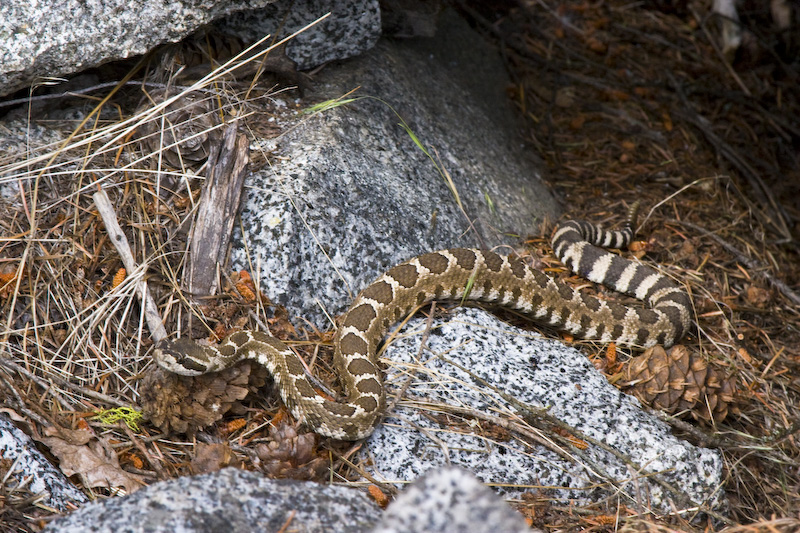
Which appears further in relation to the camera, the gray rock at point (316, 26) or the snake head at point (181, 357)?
the gray rock at point (316, 26)

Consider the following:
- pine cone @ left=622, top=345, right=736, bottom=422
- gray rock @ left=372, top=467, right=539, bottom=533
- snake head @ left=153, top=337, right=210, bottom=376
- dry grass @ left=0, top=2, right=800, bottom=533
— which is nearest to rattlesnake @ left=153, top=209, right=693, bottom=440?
snake head @ left=153, top=337, right=210, bottom=376

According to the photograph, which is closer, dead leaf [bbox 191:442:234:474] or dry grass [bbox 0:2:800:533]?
dead leaf [bbox 191:442:234:474]

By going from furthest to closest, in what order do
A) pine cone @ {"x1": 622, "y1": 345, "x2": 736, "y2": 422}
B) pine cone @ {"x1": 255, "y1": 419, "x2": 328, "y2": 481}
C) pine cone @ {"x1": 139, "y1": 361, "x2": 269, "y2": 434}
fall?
pine cone @ {"x1": 622, "y1": 345, "x2": 736, "y2": 422} < pine cone @ {"x1": 139, "y1": 361, "x2": 269, "y2": 434} < pine cone @ {"x1": 255, "y1": 419, "x2": 328, "y2": 481}

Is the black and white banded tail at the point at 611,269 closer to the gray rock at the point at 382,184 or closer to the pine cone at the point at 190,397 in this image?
the gray rock at the point at 382,184

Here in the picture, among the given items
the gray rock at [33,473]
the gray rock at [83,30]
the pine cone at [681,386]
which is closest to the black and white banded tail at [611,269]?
the pine cone at [681,386]

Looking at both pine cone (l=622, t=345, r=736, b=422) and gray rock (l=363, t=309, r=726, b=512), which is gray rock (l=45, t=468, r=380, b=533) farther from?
pine cone (l=622, t=345, r=736, b=422)

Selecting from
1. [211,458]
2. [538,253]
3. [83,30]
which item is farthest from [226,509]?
[538,253]
